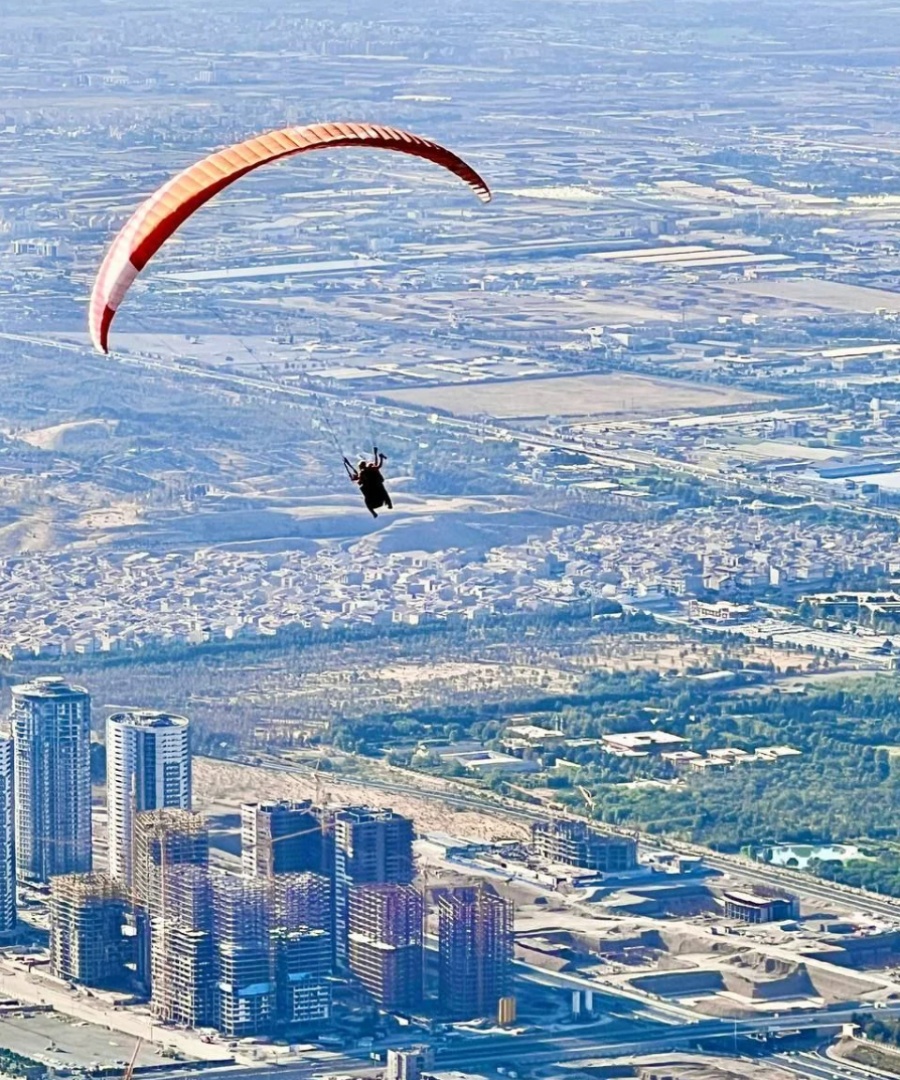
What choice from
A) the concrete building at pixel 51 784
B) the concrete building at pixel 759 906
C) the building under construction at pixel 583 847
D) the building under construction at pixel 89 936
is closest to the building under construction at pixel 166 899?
the building under construction at pixel 89 936

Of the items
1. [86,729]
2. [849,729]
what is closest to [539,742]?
[849,729]

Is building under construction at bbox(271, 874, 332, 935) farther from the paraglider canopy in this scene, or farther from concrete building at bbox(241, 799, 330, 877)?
the paraglider canopy

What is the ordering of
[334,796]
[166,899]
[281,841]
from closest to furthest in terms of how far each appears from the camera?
1. [166,899]
2. [281,841]
3. [334,796]

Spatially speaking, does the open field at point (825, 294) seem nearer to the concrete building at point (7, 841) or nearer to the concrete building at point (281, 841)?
the concrete building at point (7, 841)

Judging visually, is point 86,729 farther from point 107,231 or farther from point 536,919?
point 107,231

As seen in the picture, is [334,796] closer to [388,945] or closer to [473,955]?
[388,945]

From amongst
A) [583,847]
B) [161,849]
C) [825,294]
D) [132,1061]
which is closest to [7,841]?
[161,849]
